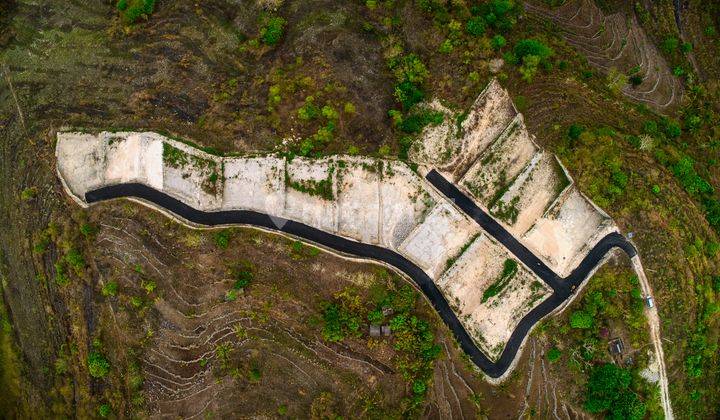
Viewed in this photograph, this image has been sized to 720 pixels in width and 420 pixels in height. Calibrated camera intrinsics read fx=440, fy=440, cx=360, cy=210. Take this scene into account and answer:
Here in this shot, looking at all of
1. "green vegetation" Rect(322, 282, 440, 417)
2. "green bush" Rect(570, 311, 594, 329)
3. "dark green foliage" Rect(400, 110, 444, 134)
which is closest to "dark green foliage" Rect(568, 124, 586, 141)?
"dark green foliage" Rect(400, 110, 444, 134)

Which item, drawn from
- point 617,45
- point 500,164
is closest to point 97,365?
point 500,164

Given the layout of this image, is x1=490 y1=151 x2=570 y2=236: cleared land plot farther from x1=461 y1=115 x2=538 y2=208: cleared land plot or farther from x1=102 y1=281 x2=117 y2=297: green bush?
x1=102 y1=281 x2=117 y2=297: green bush

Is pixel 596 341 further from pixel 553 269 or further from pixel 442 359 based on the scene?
pixel 442 359

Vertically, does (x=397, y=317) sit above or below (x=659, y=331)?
below

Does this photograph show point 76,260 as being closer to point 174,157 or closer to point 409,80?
point 174,157

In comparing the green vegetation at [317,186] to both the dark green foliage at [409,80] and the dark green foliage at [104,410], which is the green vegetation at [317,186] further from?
the dark green foliage at [104,410]

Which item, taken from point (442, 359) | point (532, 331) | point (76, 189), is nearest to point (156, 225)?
point (76, 189)

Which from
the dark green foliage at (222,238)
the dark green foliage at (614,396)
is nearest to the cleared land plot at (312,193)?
the dark green foliage at (222,238)
